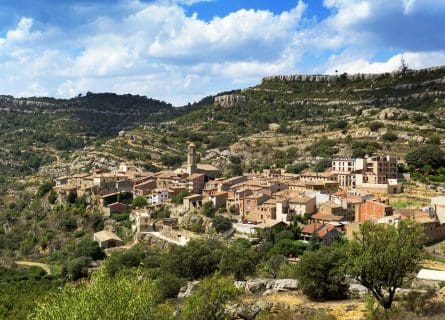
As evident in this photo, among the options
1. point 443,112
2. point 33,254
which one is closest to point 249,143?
point 443,112

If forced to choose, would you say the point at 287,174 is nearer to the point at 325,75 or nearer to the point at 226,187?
the point at 226,187

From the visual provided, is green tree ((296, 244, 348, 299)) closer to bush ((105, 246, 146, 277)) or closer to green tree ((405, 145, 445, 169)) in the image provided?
bush ((105, 246, 146, 277))

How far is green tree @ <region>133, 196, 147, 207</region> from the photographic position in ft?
205

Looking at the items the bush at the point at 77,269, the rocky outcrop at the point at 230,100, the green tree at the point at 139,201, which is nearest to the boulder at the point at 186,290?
the bush at the point at 77,269

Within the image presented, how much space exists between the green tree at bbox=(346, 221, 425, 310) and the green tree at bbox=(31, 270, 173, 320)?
326 inches

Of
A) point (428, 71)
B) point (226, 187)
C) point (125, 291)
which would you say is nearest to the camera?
point (125, 291)

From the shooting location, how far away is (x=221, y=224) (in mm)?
49594

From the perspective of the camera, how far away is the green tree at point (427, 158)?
58.9 m

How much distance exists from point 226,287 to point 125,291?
617cm

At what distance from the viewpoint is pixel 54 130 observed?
144250 millimetres

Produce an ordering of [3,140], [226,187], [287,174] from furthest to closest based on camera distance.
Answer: [3,140] < [287,174] < [226,187]

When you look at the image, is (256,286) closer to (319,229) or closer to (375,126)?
(319,229)

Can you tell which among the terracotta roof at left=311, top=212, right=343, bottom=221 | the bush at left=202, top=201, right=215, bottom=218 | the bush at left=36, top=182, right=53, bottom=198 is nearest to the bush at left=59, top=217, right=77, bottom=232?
the bush at left=36, top=182, right=53, bottom=198

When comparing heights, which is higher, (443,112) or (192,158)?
(443,112)
